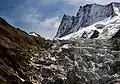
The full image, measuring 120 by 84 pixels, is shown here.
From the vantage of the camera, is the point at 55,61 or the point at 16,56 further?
the point at 55,61

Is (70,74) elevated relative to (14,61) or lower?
lower

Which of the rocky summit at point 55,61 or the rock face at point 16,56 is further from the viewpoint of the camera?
the rocky summit at point 55,61

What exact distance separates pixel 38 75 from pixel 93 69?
50.1ft

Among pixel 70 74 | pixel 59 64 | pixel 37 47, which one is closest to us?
pixel 70 74

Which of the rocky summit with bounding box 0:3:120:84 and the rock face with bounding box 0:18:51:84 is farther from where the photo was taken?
the rocky summit with bounding box 0:3:120:84

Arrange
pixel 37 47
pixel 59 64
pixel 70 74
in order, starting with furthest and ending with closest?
pixel 37 47 → pixel 59 64 → pixel 70 74

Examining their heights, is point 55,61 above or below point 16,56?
below

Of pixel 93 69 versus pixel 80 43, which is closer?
pixel 93 69

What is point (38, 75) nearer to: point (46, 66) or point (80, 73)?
point (46, 66)

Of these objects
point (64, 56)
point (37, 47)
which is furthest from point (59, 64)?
point (37, 47)

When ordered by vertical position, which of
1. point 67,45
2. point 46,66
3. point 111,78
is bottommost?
point 111,78

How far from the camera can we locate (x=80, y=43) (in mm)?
107688

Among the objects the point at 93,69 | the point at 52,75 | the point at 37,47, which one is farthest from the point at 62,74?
the point at 37,47

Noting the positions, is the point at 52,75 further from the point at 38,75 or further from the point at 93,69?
the point at 93,69
